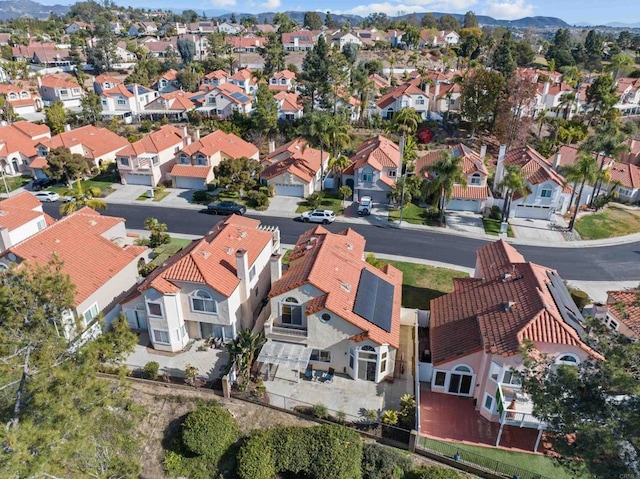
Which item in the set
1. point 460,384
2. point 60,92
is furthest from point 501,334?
point 60,92

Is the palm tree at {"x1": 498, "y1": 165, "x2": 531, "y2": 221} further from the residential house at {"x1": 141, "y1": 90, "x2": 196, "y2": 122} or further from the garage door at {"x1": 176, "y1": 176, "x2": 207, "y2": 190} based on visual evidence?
the residential house at {"x1": 141, "y1": 90, "x2": 196, "y2": 122}

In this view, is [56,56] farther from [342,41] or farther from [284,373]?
[284,373]

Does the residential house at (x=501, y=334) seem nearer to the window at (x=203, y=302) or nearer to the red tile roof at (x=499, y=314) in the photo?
the red tile roof at (x=499, y=314)

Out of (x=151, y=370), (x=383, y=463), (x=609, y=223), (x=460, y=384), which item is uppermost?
(x=151, y=370)

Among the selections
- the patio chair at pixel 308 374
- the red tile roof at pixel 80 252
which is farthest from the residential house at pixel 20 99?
the patio chair at pixel 308 374

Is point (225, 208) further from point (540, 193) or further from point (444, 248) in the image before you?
point (540, 193)

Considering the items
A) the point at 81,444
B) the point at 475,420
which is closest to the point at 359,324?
the point at 475,420
